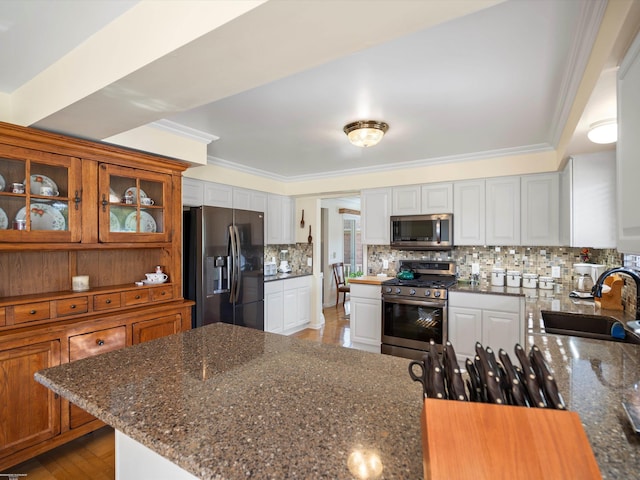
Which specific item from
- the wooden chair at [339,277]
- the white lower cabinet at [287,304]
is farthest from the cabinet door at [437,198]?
the wooden chair at [339,277]

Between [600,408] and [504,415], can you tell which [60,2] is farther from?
[600,408]

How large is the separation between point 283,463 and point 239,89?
156 cm

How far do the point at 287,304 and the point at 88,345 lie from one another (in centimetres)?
285

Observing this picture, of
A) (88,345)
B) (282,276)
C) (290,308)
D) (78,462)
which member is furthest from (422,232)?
(78,462)

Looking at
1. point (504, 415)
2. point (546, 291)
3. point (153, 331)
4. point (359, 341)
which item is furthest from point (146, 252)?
point (546, 291)

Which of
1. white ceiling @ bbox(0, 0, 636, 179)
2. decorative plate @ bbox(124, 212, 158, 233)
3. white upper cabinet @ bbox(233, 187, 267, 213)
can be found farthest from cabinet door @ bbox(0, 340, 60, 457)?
white upper cabinet @ bbox(233, 187, 267, 213)

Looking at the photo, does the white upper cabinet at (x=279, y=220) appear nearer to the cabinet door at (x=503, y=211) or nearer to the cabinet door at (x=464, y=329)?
the cabinet door at (x=464, y=329)

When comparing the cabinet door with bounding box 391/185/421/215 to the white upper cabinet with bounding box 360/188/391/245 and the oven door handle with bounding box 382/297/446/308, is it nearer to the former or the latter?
the white upper cabinet with bounding box 360/188/391/245

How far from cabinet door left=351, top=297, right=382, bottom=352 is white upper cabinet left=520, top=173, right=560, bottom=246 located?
71.7 inches

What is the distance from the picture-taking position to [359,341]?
426cm

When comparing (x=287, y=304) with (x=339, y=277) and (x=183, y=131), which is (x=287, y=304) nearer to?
(x=339, y=277)

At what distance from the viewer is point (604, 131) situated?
1.95 meters

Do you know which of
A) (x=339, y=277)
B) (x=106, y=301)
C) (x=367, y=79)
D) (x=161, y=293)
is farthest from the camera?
(x=339, y=277)

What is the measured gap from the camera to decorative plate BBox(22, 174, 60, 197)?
215 centimetres
